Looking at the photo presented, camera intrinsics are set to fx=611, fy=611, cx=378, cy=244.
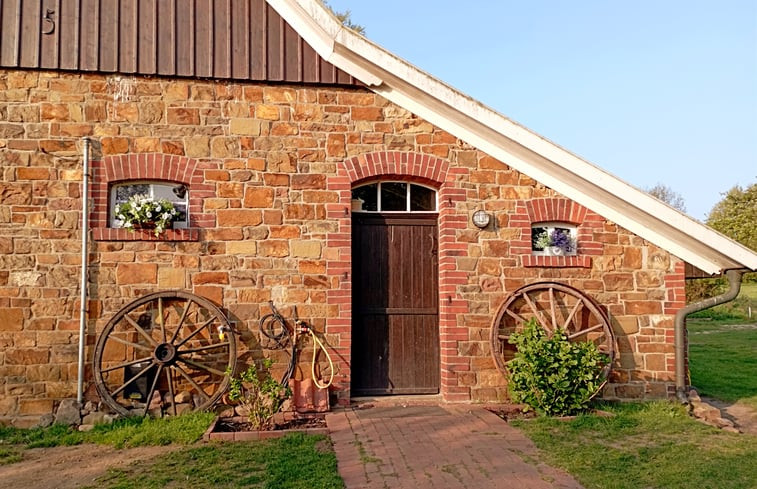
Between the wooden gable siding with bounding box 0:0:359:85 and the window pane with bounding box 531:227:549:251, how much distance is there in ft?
9.85

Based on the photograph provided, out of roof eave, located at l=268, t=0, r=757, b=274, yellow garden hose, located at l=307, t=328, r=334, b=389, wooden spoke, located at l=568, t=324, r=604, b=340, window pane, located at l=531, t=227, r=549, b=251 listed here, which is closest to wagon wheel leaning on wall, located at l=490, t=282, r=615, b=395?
wooden spoke, located at l=568, t=324, r=604, b=340

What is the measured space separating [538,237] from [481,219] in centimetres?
92

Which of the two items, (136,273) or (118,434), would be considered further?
(136,273)

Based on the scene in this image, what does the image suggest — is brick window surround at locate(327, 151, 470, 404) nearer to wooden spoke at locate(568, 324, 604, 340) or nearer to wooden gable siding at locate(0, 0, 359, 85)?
wooden gable siding at locate(0, 0, 359, 85)

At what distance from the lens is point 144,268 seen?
23.1ft

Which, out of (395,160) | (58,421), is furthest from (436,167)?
(58,421)

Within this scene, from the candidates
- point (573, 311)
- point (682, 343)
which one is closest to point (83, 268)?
point (573, 311)

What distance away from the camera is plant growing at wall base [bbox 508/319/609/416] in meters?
6.74

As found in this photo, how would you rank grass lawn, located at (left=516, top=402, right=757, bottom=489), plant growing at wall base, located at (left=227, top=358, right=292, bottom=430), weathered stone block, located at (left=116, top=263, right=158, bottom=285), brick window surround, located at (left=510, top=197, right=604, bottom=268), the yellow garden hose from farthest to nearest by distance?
brick window surround, located at (left=510, top=197, right=604, bottom=268) < the yellow garden hose < weathered stone block, located at (left=116, top=263, right=158, bottom=285) < plant growing at wall base, located at (left=227, top=358, right=292, bottom=430) < grass lawn, located at (left=516, top=402, right=757, bottom=489)

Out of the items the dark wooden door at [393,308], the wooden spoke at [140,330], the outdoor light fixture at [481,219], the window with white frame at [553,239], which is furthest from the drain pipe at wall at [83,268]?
the window with white frame at [553,239]

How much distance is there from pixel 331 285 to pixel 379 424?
1.77 meters

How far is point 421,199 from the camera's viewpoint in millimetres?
7926

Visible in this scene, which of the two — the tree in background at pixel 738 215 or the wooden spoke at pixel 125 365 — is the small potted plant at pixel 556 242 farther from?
the tree in background at pixel 738 215

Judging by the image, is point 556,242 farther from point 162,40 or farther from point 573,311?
point 162,40
